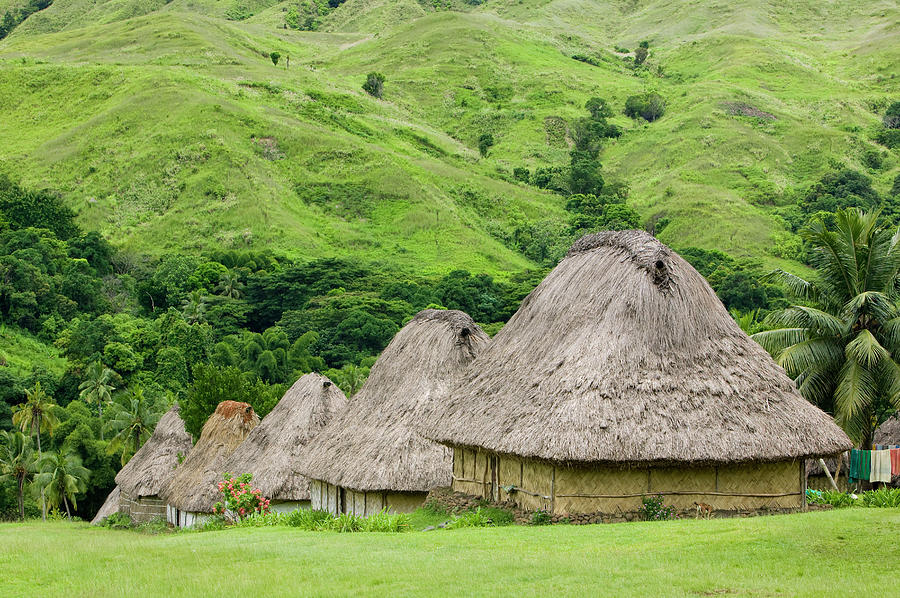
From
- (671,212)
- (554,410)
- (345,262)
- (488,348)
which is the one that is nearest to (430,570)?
(554,410)

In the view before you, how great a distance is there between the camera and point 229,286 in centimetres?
9356

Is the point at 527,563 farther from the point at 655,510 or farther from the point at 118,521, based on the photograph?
the point at 118,521

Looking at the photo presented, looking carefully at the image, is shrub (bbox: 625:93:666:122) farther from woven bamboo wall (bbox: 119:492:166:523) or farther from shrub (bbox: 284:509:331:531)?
shrub (bbox: 284:509:331:531)

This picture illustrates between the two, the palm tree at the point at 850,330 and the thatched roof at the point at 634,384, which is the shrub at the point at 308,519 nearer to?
the thatched roof at the point at 634,384

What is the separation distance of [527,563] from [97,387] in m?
61.4

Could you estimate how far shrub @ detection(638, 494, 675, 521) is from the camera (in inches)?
650

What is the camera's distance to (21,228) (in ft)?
326

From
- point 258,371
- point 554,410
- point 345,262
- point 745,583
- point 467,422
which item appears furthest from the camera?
point 345,262

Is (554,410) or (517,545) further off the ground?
(554,410)

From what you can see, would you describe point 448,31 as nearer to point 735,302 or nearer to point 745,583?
point 735,302

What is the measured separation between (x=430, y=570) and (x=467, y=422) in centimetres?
682

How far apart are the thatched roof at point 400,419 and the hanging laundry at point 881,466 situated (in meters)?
9.17

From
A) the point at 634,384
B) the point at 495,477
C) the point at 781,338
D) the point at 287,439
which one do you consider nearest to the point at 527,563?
the point at 634,384

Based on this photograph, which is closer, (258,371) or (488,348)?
(488,348)
